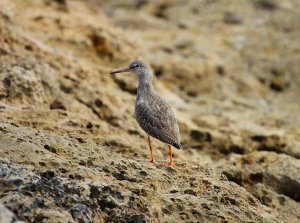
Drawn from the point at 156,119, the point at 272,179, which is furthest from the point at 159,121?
the point at 272,179

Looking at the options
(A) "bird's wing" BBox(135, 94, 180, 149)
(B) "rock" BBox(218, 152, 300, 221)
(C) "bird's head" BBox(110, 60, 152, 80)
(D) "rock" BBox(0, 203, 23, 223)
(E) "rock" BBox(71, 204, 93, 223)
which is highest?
(C) "bird's head" BBox(110, 60, 152, 80)

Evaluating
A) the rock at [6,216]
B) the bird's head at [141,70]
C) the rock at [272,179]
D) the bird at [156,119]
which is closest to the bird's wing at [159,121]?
the bird at [156,119]

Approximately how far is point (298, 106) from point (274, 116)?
2.83 m

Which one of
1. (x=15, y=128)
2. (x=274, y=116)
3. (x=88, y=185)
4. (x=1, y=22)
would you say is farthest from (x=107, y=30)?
(x=88, y=185)

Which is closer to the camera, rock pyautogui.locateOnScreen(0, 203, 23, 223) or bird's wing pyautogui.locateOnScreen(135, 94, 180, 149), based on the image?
rock pyautogui.locateOnScreen(0, 203, 23, 223)

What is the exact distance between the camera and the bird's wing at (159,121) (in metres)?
11.6

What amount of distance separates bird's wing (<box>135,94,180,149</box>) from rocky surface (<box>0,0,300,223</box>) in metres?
0.51

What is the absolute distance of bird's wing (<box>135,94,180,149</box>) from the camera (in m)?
11.6

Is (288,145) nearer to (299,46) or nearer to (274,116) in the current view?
(274,116)

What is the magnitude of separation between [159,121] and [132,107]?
5.37 meters

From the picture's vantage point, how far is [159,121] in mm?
11859

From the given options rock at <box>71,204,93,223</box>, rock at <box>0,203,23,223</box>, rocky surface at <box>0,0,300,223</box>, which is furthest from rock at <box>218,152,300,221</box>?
rock at <box>0,203,23,223</box>

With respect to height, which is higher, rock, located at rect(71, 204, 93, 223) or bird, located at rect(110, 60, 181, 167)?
bird, located at rect(110, 60, 181, 167)

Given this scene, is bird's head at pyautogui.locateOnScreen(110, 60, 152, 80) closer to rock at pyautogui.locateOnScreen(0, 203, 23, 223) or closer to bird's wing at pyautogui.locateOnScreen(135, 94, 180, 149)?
bird's wing at pyautogui.locateOnScreen(135, 94, 180, 149)
